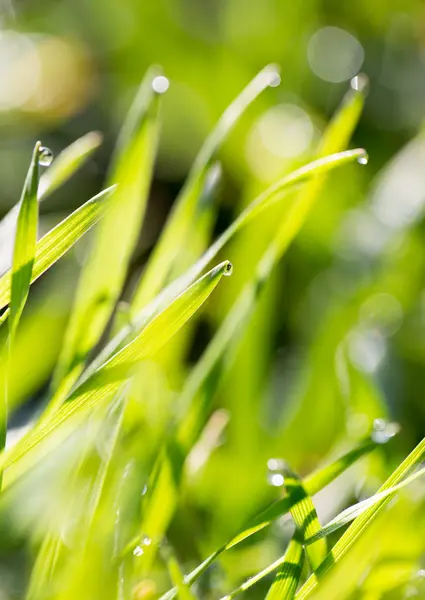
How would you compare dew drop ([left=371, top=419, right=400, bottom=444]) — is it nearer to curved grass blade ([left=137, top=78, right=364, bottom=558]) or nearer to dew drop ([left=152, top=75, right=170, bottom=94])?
curved grass blade ([left=137, top=78, right=364, bottom=558])

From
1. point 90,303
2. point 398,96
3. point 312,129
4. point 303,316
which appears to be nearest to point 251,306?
point 90,303

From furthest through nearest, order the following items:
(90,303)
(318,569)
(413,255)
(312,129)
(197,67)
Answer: (197,67) < (312,129) < (413,255) < (90,303) < (318,569)

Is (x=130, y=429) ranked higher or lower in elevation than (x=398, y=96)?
lower

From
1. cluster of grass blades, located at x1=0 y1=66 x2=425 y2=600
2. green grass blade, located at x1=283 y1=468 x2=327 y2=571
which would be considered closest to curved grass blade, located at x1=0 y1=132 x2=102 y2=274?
cluster of grass blades, located at x1=0 y1=66 x2=425 y2=600

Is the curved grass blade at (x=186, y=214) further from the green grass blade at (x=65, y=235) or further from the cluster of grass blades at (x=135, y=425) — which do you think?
the green grass blade at (x=65, y=235)

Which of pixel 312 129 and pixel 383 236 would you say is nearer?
pixel 383 236

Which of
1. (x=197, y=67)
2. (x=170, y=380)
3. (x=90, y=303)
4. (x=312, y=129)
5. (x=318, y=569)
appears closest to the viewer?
(x=318, y=569)

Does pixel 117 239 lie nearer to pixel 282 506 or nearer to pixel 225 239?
pixel 225 239

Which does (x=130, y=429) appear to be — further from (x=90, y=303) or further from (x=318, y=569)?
(x=318, y=569)
